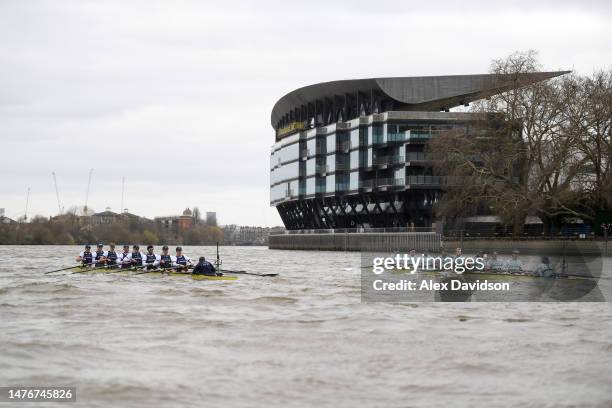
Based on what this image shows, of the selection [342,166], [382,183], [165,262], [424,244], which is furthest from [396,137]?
[165,262]

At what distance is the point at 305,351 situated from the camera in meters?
23.8

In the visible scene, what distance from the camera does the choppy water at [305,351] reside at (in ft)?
61.4

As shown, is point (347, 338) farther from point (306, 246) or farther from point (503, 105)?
point (306, 246)

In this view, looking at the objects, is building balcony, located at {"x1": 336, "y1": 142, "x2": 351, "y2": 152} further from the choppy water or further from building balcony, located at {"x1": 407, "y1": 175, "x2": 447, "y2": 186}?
the choppy water

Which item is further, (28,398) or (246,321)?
(246,321)

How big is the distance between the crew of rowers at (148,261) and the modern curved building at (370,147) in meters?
54.8

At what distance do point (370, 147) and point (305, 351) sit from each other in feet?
311

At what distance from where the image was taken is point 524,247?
85.6 metres

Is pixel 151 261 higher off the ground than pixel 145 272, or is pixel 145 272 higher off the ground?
pixel 151 261

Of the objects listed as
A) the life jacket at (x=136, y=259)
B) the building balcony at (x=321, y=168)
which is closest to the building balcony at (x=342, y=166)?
the building balcony at (x=321, y=168)

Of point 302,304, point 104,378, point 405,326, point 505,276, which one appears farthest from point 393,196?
point 104,378

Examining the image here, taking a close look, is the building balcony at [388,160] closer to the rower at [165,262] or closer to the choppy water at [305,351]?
the rower at [165,262]

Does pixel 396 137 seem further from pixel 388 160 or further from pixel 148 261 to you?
pixel 148 261

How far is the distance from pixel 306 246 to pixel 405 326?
A: 108m
